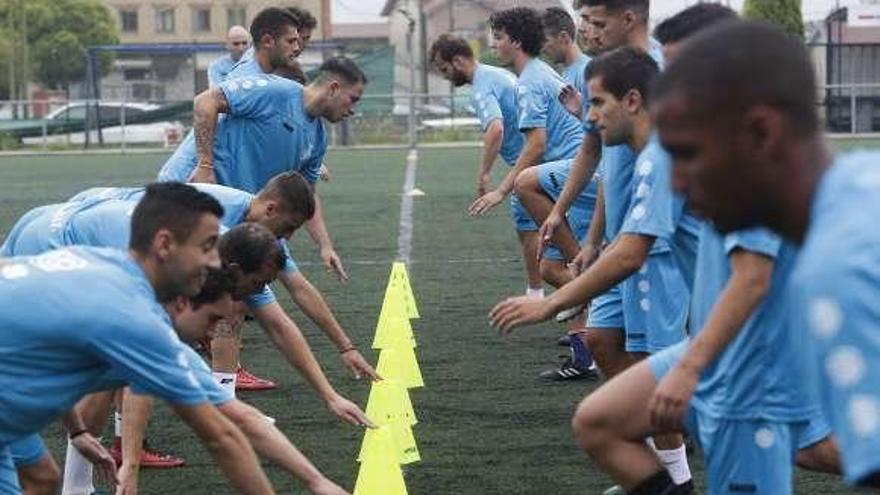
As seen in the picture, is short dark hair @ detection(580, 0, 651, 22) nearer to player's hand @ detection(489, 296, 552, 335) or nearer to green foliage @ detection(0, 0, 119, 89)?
player's hand @ detection(489, 296, 552, 335)

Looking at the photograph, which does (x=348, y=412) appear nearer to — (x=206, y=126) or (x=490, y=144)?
(x=206, y=126)

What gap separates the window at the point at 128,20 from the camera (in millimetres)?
94812

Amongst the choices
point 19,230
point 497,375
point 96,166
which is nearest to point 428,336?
point 497,375

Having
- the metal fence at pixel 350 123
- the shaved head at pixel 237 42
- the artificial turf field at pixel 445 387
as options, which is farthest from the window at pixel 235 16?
the artificial turf field at pixel 445 387

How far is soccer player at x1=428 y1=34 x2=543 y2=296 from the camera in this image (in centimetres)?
1122

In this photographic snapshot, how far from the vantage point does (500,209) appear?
21.0 m

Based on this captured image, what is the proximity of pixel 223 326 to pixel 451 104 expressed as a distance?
32271 mm

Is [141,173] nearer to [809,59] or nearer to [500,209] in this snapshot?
[500,209]

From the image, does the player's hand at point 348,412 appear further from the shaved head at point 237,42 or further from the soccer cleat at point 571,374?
the shaved head at point 237,42

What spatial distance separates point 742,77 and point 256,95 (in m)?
6.93

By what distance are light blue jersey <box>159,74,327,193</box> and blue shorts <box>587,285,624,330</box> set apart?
2784 mm

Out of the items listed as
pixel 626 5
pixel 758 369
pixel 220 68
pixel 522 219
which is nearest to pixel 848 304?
pixel 758 369

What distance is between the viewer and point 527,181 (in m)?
10.3

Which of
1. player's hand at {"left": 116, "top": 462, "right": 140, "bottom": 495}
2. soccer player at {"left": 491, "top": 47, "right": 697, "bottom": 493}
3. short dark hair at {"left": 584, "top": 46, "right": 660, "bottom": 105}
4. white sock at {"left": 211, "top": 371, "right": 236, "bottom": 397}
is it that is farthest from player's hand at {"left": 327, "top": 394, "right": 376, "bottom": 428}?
white sock at {"left": 211, "top": 371, "right": 236, "bottom": 397}
